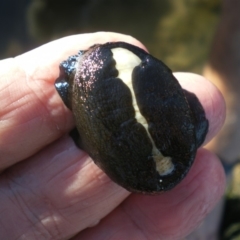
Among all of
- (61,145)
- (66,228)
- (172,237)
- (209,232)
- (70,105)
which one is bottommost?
(209,232)

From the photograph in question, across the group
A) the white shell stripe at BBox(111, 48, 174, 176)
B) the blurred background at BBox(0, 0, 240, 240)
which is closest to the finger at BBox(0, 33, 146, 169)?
the white shell stripe at BBox(111, 48, 174, 176)

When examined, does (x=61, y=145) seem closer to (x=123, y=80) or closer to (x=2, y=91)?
(x=2, y=91)

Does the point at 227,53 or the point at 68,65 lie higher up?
the point at 68,65

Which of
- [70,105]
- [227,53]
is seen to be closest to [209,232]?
[227,53]

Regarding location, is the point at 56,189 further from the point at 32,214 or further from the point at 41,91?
the point at 41,91

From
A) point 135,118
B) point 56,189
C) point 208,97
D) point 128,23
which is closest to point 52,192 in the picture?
point 56,189

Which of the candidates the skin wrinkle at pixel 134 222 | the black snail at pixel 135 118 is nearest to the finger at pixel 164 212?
the skin wrinkle at pixel 134 222
